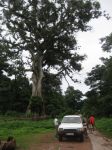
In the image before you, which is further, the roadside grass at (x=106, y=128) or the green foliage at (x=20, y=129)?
the roadside grass at (x=106, y=128)

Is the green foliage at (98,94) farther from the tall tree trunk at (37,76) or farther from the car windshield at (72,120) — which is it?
the car windshield at (72,120)

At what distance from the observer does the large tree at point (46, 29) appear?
190 feet

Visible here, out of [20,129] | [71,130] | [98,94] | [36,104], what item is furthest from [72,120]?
[98,94]

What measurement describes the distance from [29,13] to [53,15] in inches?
127

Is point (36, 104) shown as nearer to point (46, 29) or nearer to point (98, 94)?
point (46, 29)

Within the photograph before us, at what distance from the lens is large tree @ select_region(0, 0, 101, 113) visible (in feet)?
190

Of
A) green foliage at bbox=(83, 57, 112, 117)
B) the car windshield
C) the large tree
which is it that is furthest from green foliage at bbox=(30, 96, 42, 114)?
the car windshield

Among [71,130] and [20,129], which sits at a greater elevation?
[20,129]

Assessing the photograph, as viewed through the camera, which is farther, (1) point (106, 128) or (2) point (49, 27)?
(2) point (49, 27)

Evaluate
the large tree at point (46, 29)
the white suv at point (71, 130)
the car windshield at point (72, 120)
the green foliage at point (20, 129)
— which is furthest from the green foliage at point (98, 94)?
the white suv at point (71, 130)

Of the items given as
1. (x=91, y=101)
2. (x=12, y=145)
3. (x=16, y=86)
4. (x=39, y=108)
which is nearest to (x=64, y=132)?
(x=12, y=145)

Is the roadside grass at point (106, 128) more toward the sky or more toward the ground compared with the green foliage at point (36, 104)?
more toward the ground

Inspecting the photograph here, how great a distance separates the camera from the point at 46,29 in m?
58.2

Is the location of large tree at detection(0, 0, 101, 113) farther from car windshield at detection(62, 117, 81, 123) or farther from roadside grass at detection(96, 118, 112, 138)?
car windshield at detection(62, 117, 81, 123)
